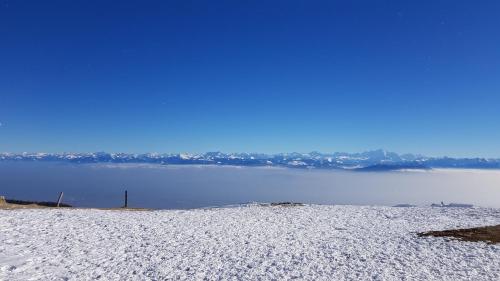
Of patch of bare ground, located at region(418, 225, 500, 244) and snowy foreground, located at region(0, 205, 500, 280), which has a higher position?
patch of bare ground, located at region(418, 225, 500, 244)

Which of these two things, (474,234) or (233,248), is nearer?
(233,248)

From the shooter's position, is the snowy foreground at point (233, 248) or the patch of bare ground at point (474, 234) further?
the patch of bare ground at point (474, 234)

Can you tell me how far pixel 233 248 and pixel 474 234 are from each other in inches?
662

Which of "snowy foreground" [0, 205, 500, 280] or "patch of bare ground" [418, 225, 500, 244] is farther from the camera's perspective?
"patch of bare ground" [418, 225, 500, 244]

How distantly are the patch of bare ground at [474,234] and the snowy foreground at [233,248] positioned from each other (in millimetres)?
1301

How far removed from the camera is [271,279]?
1639 cm

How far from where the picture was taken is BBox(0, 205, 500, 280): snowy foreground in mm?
17141

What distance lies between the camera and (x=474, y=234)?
81.2 ft

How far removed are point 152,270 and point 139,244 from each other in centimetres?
493

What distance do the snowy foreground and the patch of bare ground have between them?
1.30 metres

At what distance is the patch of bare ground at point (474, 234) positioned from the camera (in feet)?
76.8

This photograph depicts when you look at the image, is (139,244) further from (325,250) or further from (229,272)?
(325,250)

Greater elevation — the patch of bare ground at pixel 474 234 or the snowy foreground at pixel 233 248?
the patch of bare ground at pixel 474 234

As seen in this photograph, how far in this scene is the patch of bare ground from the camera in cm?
2342
